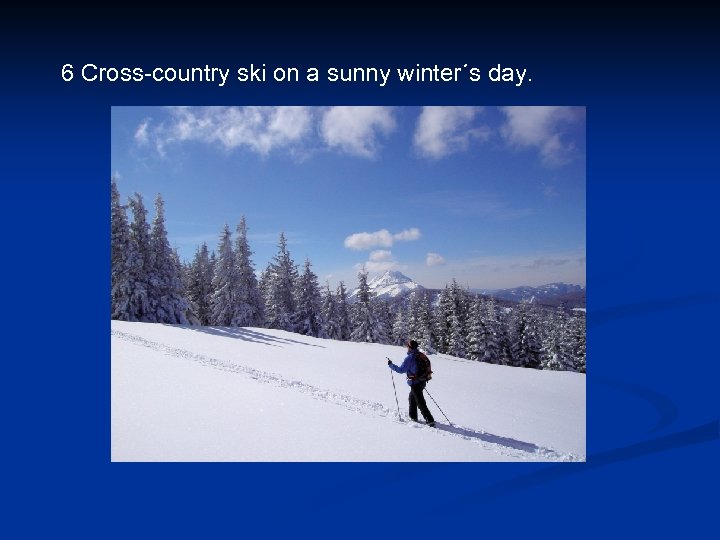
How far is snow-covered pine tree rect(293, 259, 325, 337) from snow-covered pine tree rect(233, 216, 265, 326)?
4026 millimetres

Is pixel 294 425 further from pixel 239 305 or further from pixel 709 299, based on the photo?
pixel 239 305

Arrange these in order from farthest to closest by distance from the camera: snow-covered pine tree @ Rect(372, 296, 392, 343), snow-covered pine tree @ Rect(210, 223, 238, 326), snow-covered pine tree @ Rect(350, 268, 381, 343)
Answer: snow-covered pine tree @ Rect(372, 296, 392, 343) < snow-covered pine tree @ Rect(350, 268, 381, 343) < snow-covered pine tree @ Rect(210, 223, 238, 326)

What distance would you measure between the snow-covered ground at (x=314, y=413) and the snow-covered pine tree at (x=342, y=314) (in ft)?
110

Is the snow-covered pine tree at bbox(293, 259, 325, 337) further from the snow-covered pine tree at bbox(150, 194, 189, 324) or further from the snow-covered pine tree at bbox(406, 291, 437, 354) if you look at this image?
the snow-covered pine tree at bbox(406, 291, 437, 354)

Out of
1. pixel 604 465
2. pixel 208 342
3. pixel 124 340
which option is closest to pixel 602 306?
pixel 604 465

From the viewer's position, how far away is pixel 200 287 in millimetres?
47094

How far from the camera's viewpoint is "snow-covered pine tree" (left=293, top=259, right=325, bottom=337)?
133 feet

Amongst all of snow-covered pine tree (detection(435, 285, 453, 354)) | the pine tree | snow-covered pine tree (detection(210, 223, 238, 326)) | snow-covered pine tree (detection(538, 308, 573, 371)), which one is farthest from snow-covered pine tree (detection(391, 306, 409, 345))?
snow-covered pine tree (detection(210, 223, 238, 326))

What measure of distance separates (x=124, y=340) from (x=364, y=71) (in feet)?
45.4

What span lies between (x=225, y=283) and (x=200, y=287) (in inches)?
451

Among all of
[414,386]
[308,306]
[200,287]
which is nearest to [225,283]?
[308,306]

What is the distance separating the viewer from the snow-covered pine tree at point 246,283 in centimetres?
3728

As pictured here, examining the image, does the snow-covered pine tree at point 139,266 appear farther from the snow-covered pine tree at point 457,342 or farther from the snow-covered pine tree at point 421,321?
the snow-covered pine tree at point 457,342

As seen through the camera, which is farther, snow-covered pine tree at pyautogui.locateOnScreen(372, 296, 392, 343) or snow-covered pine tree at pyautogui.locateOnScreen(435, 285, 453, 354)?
snow-covered pine tree at pyautogui.locateOnScreen(372, 296, 392, 343)
